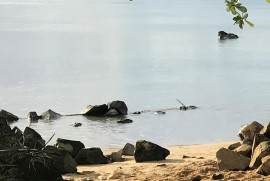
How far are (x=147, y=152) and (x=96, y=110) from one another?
889 centimetres

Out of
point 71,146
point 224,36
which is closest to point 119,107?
point 71,146

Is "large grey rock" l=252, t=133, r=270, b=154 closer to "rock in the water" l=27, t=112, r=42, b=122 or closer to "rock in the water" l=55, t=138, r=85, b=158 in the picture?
"rock in the water" l=55, t=138, r=85, b=158

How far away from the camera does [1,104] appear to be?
75.3ft

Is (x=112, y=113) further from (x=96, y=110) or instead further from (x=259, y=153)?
(x=259, y=153)

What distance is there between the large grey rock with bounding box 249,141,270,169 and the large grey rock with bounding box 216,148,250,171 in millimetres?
134

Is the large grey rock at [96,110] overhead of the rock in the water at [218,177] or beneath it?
overhead

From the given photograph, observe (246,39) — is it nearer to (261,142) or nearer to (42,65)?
(42,65)

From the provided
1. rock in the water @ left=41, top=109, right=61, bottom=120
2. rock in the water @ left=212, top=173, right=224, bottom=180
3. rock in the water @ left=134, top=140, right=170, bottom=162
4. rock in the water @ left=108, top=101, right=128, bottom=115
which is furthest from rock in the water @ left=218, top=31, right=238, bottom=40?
rock in the water @ left=212, top=173, right=224, bottom=180

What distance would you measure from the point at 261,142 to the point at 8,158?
148 inches

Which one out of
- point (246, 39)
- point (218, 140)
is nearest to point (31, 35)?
point (246, 39)

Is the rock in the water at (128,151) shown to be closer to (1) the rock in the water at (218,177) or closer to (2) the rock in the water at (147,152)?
(2) the rock in the water at (147,152)

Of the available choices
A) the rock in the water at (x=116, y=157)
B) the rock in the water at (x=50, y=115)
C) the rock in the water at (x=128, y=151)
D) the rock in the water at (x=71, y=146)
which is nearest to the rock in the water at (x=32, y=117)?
the rock in the water at (x=50, y=115)

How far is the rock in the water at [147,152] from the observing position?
11992 millimetres

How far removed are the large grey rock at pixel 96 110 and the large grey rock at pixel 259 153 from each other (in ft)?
37.9
